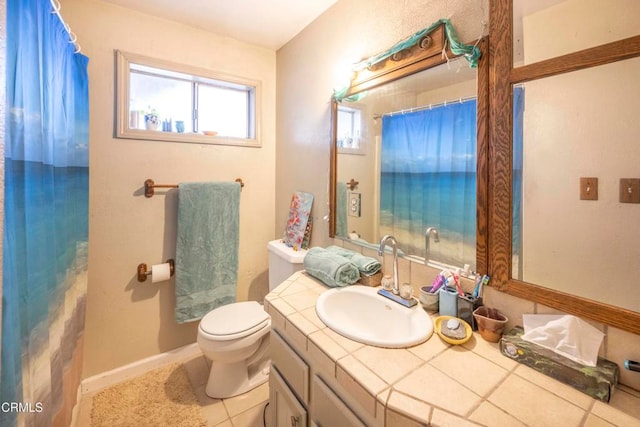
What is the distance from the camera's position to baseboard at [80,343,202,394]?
174cm

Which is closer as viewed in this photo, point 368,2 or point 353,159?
point 368,2

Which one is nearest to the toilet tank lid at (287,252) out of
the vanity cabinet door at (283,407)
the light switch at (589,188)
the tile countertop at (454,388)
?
the vanity cabinet door at (283,407)

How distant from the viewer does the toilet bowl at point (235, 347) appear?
1.55 m

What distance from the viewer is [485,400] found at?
0.67 metres

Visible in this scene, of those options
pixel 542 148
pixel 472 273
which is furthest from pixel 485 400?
pixel 542 148

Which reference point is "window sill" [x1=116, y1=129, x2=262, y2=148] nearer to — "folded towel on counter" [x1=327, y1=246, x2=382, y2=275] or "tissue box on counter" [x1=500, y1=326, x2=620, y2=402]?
"folded towel on counter" [x1=327, y1=246, x2=382, y2=275]

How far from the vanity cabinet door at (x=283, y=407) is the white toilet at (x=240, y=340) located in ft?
1.44

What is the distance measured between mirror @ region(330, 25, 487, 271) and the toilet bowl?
788 millimetres

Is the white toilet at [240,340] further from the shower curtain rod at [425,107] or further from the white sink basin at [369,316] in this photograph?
the shower curtain rod at [425,107]

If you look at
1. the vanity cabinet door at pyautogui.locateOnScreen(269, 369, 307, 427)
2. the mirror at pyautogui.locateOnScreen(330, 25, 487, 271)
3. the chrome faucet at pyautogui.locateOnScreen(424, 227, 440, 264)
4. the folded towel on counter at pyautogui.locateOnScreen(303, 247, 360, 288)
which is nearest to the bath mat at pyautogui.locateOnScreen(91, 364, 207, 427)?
the vanity cabinet door at pyautogui.locateOnScreen(269, 369, 307, 427)

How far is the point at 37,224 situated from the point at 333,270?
3.58 feet

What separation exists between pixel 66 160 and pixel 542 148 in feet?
6.29

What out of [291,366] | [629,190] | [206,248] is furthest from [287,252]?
[629,190]

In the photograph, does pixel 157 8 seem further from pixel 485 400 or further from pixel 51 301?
pixel 485 400
